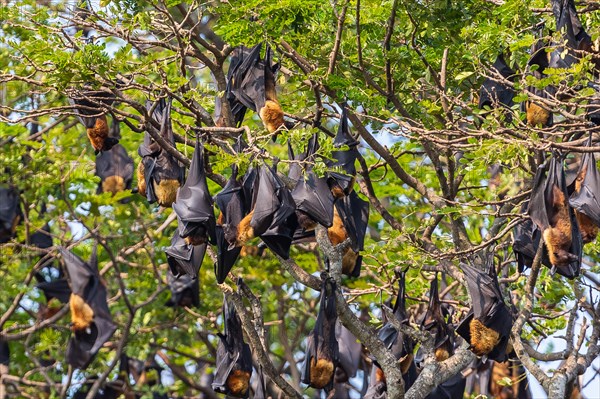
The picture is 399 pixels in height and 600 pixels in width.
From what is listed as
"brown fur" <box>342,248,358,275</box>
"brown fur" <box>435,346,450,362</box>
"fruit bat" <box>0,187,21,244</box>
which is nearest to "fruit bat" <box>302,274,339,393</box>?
"brown fur" <box>342,248,358,275</box>

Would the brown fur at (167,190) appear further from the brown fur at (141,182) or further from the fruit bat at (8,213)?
the fruit bat at (8,213)

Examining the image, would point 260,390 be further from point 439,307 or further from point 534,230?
point 534,230

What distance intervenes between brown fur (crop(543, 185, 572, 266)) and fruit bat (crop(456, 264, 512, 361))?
70cm

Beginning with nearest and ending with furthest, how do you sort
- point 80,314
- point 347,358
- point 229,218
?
1. point 229,218
2. point 80,314
3. point 347,358

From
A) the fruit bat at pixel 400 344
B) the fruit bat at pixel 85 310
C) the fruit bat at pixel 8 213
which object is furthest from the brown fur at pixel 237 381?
the fruit bat at pixel 8 213

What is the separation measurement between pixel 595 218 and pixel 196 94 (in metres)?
3.03

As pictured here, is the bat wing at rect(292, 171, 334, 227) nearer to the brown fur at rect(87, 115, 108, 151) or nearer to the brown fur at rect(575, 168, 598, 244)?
the brown fur at rect(575, 168, 598, 244)

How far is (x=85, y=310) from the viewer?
1260cm

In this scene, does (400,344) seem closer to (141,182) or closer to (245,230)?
(245,230)

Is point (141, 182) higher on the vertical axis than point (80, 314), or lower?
higher

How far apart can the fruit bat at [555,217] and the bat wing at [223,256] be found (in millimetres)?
2238

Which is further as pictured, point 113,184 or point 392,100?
point 113,184

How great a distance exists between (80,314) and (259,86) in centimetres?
451

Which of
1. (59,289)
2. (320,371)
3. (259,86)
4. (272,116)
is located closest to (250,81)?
(259,86)
